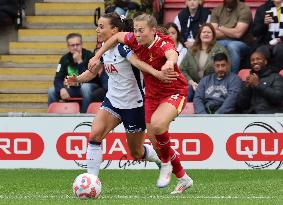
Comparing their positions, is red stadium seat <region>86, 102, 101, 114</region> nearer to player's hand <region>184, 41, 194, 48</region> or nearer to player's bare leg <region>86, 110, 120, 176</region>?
player's hand <region>184, 41, 194, 48</region>

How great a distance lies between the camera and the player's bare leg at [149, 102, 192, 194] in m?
11.5

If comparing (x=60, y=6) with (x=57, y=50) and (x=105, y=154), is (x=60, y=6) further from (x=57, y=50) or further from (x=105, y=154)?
(x=105, y=154)

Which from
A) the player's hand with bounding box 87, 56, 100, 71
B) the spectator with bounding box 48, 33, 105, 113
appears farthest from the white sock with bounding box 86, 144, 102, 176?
the spectator with bounding box 48, 33, 105, 113

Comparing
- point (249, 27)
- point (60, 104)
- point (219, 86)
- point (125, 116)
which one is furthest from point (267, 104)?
point (125, 116)

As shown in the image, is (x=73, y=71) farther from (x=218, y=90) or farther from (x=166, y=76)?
(x=166, y=76)

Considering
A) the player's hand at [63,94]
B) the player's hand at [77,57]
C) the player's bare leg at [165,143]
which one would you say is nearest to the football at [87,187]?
the player's bare leg at [165,143]

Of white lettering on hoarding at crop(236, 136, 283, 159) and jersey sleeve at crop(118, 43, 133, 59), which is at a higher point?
jersey sleeve at crop(118, 43, 133, 59)

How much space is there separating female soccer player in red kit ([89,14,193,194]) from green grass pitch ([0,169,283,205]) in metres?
0.31

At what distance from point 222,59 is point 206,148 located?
5.13 ft

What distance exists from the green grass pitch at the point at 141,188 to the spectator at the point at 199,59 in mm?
2350

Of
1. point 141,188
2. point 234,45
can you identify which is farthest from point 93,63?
point 234,45

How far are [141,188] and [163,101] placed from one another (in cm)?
132

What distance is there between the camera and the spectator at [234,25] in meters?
17.9

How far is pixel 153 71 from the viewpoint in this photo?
11.6 metres
